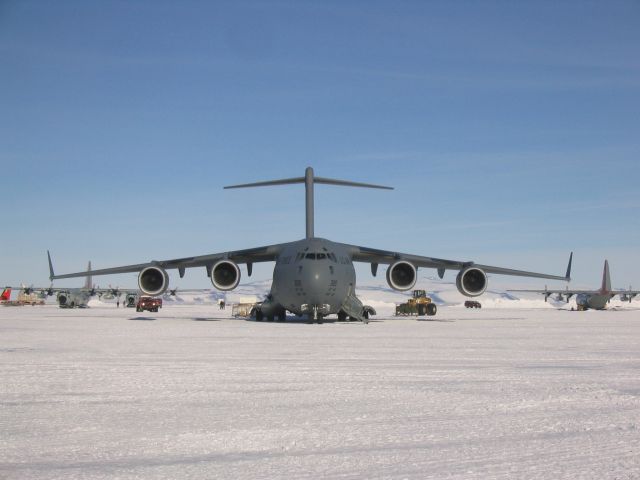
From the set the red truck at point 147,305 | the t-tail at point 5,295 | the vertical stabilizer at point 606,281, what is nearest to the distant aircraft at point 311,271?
the red truck at point 147,305

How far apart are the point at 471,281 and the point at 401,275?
2.98m

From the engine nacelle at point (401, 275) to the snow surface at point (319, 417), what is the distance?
682 inches

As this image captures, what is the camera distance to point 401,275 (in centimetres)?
2961

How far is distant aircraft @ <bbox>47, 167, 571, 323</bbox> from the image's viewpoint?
87.3ft

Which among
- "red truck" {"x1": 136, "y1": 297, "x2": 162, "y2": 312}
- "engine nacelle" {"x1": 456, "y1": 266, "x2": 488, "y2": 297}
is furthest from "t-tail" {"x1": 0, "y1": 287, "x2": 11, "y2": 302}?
"engine nacelle" {"x1": 456, "y1": 266, "x2": 488, "y2": 297}

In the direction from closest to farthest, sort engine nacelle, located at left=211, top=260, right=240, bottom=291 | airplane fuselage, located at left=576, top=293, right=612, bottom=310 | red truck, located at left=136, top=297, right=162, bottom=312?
engine nacelle, located at left=211, top=260, right=240, bottom=291, red truck, located at left=136, top=297, right=162, bottom=312, airplane fuselage, located at left=576, top=293, right=612, bottom=310

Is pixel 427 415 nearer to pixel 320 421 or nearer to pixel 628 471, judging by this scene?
pixel 320 421

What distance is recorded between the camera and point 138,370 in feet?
31.8

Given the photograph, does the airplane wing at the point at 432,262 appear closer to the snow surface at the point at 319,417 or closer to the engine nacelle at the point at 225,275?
the engine nacelle at the point at 225,275

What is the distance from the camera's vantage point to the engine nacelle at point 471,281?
29297 millimetres

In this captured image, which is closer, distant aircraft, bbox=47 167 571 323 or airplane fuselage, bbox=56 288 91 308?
distant aircraft, bbox=47 167 571 323

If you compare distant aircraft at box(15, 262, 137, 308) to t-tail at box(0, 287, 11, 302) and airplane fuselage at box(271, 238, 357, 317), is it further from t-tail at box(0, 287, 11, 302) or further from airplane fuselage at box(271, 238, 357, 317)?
airplane fuselage at box(271, 238, 357, 317)

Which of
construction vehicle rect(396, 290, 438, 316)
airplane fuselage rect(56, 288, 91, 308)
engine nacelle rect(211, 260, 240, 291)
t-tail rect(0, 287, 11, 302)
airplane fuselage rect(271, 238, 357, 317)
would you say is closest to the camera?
airplane fuselage rect(271, 238, 357, 317)

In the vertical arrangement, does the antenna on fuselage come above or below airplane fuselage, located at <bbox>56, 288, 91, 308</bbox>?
above
